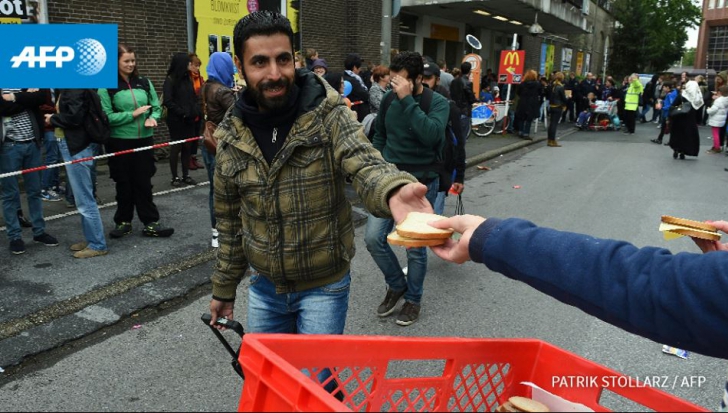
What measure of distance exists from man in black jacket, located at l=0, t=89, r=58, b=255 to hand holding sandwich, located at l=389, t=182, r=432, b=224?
4.98 meters

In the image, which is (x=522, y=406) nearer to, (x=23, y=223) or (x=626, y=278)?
(x=626, y=278)

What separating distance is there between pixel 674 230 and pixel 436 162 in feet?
8.88

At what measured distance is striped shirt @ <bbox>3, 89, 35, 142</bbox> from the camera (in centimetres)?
555

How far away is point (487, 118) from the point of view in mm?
16469

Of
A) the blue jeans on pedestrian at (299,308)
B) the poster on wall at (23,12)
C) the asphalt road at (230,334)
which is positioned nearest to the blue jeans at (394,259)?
the asphalt road at (230,334)

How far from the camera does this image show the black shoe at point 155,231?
6.20 m

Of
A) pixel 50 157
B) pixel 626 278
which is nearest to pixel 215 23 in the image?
pixel 50 157

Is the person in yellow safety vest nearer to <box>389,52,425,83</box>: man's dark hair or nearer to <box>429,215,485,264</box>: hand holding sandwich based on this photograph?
<box>389,52,425,83</box>: man's dark hair

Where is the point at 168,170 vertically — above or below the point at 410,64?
below

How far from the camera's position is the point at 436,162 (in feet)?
14.8

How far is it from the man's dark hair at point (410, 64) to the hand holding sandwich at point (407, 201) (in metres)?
2.46

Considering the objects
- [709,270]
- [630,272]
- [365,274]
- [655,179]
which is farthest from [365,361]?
[655,179]

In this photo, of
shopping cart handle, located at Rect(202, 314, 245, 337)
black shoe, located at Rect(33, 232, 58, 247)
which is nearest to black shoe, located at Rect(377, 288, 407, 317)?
shopping cart handle, located at Rect(202, 314, 245, 337)

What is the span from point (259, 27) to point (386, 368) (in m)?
1.36
